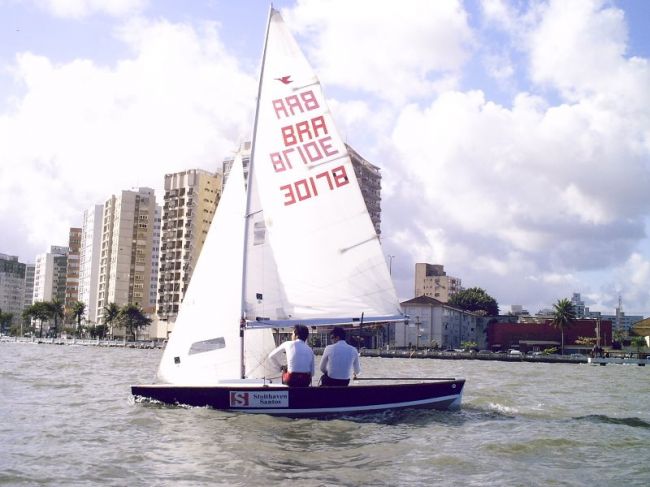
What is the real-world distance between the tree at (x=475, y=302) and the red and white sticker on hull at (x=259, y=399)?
126 meters

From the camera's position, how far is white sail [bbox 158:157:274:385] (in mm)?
18281

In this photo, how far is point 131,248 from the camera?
510ft

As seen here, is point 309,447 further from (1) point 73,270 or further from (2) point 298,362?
(1) point 73,270

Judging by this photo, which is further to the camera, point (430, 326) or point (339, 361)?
point (430, 326)

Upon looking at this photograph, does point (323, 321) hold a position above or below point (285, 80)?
below

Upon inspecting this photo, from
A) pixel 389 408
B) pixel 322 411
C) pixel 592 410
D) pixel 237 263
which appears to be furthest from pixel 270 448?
pixel 592 410

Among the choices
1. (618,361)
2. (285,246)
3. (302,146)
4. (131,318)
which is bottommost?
(618,361)

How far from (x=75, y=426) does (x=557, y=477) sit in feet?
32.8

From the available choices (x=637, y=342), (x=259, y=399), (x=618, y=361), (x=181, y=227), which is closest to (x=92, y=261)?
(x=181, y=227)

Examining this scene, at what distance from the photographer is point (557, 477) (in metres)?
11.7

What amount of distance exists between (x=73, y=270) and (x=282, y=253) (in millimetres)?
175608

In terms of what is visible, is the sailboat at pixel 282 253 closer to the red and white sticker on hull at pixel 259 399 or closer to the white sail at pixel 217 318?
the white sail at pixel 217 318

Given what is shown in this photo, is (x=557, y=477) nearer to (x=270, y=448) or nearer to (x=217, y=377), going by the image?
(x=270, y=448)

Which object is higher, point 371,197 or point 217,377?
point 371,197
